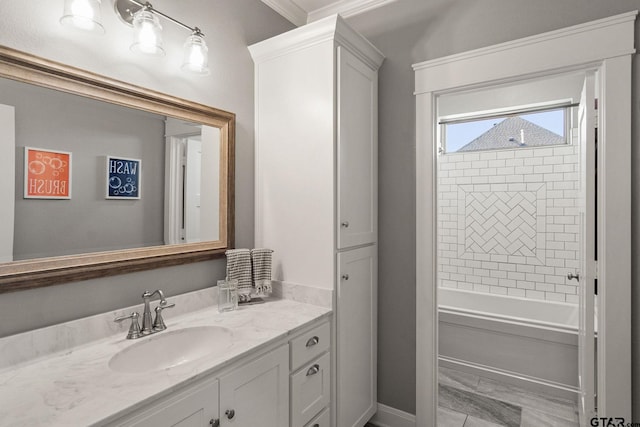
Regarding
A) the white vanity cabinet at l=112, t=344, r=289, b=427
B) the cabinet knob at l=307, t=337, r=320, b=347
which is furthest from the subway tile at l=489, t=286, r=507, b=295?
the white vanity cabinet at l=112, t=344, r=289, b=427

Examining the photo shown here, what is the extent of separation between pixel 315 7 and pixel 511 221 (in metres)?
2.63

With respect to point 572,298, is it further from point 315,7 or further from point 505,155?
point 315,7

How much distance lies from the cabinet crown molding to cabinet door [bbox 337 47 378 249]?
2.0 inches

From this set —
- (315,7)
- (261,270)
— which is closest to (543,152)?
(315,7)

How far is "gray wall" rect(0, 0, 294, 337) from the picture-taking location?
1.18 m

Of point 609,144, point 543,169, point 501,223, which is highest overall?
point 543,169

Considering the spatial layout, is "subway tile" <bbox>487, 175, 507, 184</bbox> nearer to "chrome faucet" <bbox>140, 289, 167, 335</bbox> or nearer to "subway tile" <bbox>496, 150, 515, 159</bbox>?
"subway tile" <bbox>496, 150, 515, 159</bbox>

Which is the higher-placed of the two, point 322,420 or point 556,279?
point 556,279

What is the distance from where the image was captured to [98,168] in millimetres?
1373

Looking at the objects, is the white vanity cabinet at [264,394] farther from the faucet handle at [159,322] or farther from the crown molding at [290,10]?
the crown molding at [290,10]

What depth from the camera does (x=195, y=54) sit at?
5.29 ft

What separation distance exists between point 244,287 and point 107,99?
3.38ft

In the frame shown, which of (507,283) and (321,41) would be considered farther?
(507,283)

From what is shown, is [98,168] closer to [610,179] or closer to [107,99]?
[107,99]
